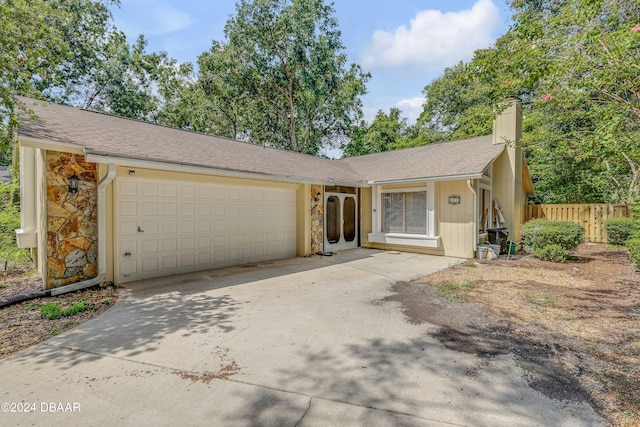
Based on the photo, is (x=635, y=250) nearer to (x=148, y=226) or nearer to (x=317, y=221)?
(x=317, y=221)

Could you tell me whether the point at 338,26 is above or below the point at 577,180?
above

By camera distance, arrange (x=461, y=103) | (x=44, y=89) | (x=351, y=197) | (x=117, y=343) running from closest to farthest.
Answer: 1. (x=117, y=343)
2. (x=351, y=197)
3. (x=44, y=89)
4. (x=461, y=103)


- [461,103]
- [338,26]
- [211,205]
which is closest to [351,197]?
[211,205]

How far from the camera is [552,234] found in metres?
8.52

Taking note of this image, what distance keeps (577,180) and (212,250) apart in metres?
17.8

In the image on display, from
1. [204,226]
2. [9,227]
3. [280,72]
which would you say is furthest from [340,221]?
[280,72]

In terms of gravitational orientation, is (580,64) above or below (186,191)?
above

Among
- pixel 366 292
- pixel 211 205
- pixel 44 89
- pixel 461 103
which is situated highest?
pixel 461 103

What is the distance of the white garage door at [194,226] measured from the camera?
6.22 m

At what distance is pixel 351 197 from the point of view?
1137cm

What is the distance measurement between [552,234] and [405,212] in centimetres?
420

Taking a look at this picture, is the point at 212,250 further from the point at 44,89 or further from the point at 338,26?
the point at 338,26

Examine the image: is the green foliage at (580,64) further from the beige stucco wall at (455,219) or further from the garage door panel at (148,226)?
the garage door panel at (148,226)

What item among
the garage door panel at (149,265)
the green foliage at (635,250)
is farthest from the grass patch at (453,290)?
the garage door panel at (149,265)
